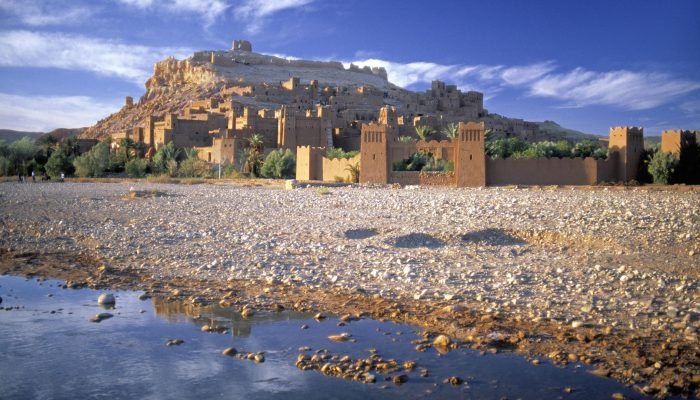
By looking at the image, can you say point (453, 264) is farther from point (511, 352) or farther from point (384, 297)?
point (511, 352)

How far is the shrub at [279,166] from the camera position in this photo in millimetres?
37562

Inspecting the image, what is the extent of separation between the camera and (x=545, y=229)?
11.5 metres

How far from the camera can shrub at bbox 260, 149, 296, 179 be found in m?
37.6

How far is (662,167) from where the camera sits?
84.8 ft

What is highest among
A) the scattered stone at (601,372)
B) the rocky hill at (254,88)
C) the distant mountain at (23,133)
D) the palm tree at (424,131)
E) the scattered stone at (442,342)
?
the rocky hill at (254,88)

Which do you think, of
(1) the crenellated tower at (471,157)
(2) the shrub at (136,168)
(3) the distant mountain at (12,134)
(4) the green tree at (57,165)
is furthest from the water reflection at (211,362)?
(3) the distant mountain at (12,134)

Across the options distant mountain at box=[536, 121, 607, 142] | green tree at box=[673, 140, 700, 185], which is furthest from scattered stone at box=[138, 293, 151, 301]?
distant mountain at box=[536, 121, 607, 142]

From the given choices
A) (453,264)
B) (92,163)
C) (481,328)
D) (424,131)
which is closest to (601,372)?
(481,328)

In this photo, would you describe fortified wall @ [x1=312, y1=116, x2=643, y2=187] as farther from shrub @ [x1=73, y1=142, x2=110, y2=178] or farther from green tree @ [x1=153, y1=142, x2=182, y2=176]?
shrub @ [x1=73, y1=142, x2=110, y2=178]

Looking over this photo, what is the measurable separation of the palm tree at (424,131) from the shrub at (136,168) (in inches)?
789

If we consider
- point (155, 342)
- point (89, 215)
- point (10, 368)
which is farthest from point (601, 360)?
point (89, 215)

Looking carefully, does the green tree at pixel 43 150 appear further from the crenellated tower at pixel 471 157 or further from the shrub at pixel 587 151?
the shrub at pixel 587 151

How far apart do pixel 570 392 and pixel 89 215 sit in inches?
579

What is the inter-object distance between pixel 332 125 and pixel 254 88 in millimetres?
23203
